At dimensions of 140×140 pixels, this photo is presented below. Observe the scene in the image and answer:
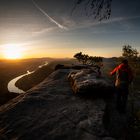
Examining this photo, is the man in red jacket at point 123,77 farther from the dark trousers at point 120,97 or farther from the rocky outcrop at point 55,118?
the rocky outcrop at point 55,118

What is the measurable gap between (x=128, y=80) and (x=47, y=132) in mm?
7150

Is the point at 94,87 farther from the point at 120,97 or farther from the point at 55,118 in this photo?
the point at 55,118

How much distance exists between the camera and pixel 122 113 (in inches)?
584

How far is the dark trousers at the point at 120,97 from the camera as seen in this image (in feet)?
47.9

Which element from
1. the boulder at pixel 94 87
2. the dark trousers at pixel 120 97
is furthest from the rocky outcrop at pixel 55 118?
the dark trousers at pixel 120 97

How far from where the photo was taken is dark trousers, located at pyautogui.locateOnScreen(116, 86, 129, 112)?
1460 centimetres

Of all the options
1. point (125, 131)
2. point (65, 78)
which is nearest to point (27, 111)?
point (125, 131)

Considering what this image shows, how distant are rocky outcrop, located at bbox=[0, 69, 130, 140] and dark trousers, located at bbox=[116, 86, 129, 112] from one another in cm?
102

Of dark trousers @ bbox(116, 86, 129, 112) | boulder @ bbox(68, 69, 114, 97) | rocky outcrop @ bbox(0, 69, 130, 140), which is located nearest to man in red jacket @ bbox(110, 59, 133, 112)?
dark trousers @ bbox(116, 86, 129, 112)

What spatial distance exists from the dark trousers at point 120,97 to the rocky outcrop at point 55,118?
1018 mm

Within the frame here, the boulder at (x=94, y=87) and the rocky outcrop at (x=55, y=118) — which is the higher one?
the boulder at (x=94, y=87)

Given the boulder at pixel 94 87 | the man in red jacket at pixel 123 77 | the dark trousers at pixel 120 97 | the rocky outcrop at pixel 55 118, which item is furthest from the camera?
the boulder at pixel 94 87

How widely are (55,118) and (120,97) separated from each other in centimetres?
543

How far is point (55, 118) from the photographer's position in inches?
463
